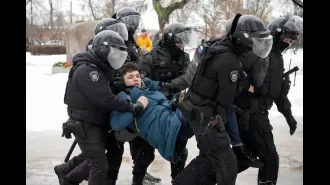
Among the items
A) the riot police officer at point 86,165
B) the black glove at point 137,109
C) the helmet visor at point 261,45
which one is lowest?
the riot police officer at point 86,165

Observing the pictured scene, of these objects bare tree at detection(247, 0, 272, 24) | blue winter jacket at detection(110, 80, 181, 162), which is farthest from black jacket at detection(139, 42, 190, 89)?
bare tree at detection(247, 0, 272, 24)

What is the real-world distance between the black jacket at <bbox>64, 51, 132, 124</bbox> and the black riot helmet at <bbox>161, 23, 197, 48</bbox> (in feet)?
3.48

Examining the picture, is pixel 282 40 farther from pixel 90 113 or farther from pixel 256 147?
pixel 90 113

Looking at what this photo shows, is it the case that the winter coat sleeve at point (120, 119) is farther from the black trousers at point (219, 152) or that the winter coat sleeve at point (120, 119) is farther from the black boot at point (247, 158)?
the black boot at point (247, 158)

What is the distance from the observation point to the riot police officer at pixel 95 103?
3573mm

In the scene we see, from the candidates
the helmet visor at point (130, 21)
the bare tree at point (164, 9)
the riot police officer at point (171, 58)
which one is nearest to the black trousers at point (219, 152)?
the riot police officer at point (171, 58)

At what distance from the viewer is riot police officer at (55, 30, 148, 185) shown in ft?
11.7

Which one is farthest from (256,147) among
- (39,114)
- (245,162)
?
(39,114)

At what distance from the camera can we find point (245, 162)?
3.88 meters

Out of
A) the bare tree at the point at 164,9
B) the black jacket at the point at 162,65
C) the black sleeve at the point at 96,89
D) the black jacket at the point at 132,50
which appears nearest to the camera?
the black sleeve at the point at 96,89

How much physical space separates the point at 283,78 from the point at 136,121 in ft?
4.64

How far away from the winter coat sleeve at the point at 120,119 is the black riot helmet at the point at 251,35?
1.09 meters

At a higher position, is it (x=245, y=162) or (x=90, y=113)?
(x=90, y=113)

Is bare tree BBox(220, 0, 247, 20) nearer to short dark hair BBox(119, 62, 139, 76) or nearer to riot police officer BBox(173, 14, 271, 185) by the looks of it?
short dark hair BBox(119, 62, 139, 76)
